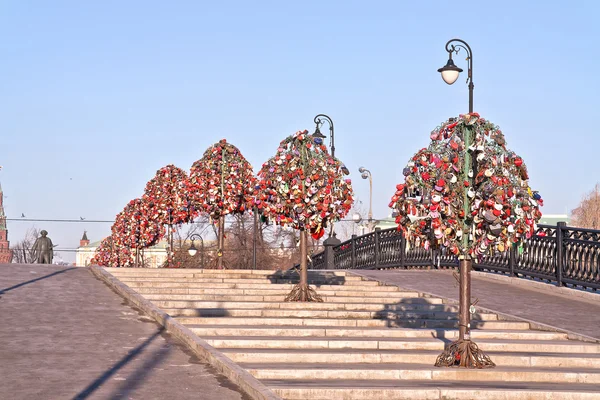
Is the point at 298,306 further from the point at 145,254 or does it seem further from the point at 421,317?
the point at 145,254

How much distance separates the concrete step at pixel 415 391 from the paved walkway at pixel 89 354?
93 cm

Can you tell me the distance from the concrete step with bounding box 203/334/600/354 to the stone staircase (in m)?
0.02

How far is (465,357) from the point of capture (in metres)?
12.2

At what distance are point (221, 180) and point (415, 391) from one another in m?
15.4

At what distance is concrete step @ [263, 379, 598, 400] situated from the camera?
10.8m

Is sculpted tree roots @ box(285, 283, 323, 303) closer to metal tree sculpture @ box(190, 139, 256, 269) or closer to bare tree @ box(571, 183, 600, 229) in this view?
metal tree sculpture @ box(190, 139, 256, 269)

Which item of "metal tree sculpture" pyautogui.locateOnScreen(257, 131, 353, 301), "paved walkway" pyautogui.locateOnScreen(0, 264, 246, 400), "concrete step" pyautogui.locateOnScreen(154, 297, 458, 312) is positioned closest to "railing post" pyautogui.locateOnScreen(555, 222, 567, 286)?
"concrete step" pyautogui.locateOnScreen(154, 297, 458, 312)

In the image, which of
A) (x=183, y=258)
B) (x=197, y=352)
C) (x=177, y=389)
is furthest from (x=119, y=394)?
(x=183, y=258)

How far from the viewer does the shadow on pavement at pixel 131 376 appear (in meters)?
9.66

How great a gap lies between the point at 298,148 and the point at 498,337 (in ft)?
18.6

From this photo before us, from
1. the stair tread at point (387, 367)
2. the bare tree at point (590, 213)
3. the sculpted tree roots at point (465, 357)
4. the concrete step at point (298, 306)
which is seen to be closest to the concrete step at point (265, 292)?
the concrete step at point (298, 306)

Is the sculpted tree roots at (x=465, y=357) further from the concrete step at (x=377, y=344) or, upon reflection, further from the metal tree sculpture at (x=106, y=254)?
the metal tree sculpture at (x=106, y=254)

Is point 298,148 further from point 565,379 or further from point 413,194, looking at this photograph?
point 565,379

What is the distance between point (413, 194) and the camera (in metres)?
12.6
